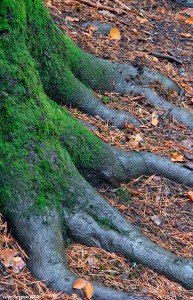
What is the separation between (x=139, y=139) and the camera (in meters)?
5.09

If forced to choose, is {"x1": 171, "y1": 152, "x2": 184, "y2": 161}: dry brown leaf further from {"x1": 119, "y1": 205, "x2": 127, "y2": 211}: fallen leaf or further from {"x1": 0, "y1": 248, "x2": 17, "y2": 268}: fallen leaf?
{"x1": 0, "y1": 248, "x2": 17, "y2": 268}: fallen leaf

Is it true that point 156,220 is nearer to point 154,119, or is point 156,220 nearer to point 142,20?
point 154,119

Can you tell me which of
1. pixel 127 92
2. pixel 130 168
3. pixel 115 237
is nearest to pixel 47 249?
pixel 115 237

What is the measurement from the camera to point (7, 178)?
3.64 metres

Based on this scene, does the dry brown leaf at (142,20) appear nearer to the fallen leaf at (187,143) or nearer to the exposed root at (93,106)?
the exposed root at (93,106)

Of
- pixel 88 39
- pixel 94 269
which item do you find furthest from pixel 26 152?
pixel 88 39

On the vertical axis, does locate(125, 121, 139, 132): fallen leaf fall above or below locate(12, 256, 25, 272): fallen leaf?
above

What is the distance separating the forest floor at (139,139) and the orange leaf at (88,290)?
0.27 feet

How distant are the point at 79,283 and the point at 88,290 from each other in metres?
0.08

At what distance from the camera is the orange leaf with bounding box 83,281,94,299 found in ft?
11.1

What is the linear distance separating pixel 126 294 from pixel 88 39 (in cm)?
358

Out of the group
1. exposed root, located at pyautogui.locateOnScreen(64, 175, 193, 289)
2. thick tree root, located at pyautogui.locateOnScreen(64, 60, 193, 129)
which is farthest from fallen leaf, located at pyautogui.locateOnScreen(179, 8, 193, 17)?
exposed root, located at pyautogui.locateOnScreen(64, 175, 193, 289)

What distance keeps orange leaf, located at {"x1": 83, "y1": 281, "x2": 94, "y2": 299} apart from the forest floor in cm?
8

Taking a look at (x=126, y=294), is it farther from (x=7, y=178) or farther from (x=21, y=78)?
(x=21, y=78)
